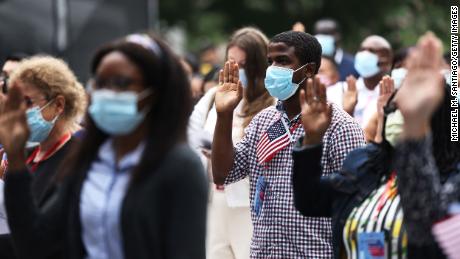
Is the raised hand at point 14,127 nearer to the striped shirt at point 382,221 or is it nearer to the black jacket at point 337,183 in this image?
the black jacket at point 337,183

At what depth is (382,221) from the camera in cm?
516

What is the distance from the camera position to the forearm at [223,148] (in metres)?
6.77

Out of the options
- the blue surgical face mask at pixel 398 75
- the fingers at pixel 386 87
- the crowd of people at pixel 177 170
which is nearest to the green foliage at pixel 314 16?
the blue surgical face mask at pixel 398 75

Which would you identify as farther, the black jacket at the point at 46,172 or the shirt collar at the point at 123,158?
the black jacket at the point at 46,172

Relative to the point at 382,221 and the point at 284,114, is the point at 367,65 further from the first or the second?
the point at 382,221

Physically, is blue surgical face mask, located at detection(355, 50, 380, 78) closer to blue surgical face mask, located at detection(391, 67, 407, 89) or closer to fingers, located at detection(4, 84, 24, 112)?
blue surgical face mask, located at detection(391, 67, 407, 89)

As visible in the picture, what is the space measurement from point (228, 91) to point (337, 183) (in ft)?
5.21

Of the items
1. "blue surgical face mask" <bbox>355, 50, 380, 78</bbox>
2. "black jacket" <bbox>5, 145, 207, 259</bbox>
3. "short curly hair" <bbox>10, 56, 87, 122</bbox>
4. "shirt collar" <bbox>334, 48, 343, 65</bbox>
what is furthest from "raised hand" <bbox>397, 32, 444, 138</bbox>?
"shirt collar" <bbox>334, 48, 343, 65</bbox>

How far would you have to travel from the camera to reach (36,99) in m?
6.39

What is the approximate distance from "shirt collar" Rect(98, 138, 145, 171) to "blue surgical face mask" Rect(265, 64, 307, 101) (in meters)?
1.96

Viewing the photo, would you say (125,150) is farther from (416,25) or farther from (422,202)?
(416,25)

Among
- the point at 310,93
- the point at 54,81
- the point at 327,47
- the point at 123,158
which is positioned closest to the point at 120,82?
the point at 123,158

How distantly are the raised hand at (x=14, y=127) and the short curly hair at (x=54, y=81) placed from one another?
129cm

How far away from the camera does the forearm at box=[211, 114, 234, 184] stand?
6773mm
